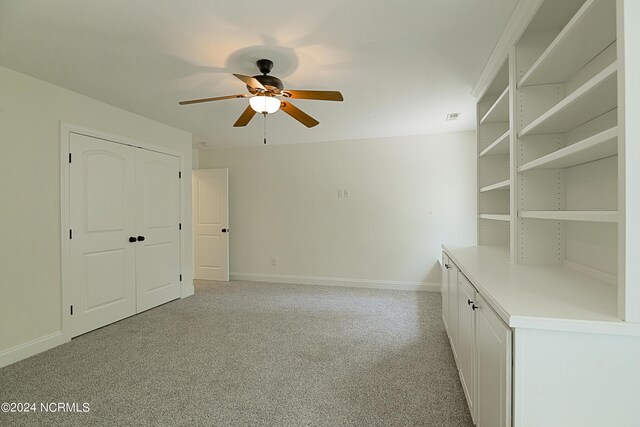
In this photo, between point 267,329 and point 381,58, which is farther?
point 267,329

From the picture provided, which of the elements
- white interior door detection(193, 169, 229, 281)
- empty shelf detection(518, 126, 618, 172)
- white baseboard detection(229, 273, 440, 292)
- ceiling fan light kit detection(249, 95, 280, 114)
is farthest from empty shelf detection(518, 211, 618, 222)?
white interior door detection(193, 169, 229, 281)

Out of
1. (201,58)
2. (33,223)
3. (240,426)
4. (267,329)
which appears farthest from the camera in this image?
(267,329)

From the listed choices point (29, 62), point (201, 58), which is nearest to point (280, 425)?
point (201, 58)

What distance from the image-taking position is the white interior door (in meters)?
5.37

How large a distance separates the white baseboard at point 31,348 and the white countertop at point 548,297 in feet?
11.5

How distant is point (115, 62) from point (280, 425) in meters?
2.84

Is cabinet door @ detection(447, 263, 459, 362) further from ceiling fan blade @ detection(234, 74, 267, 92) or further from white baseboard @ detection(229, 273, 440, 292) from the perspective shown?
white baseboard @ detection(229, 273, 440, 292)

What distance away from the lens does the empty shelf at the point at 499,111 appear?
2.24 metres

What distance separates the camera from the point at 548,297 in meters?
1.23

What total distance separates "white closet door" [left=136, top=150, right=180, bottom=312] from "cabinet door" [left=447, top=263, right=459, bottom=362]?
3.49m

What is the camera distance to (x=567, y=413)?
989 millimetres

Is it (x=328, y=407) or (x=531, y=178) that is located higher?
(x=531, y=178)

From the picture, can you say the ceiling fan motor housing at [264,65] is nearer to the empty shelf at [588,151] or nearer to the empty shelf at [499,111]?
the empty shelf at [499,111]

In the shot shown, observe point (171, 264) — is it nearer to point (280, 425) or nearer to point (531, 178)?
point (280, 425)
